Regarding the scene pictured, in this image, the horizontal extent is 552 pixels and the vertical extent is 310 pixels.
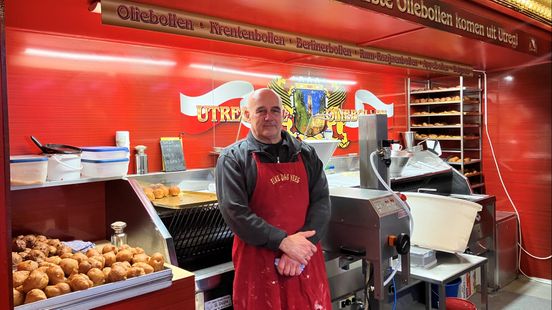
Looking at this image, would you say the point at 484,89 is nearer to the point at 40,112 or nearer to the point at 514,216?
the point at 514,216

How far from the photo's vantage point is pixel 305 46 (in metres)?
3.49

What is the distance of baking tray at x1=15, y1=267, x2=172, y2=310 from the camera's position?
5.85 feet

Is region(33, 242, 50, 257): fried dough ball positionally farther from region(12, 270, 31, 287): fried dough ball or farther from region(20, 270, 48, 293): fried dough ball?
region(20, 270, 48, 293): fried dough ball

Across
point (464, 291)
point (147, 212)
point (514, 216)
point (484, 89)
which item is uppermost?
point (484, 89)

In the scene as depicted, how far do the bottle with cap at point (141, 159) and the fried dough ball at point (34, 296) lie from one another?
1743mm

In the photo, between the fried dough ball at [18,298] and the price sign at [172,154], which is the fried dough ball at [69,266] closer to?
the fried dough ball at [18,298]

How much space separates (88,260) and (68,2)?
1.38 meters

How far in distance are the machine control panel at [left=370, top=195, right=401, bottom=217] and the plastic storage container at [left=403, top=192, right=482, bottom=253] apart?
70 cm

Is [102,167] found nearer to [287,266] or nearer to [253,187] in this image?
[253,187]

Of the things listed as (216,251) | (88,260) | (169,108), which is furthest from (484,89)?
(88,260)

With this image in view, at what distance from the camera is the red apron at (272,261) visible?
7.30ft

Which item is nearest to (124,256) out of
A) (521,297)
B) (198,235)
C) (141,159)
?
(198,235)

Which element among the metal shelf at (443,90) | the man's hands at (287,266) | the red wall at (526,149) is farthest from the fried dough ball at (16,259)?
the red wall at (526,149)

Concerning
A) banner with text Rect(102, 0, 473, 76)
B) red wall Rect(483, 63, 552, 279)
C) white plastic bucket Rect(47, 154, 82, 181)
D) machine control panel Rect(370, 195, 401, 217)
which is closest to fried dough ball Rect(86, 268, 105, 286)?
white plastic bucket Rect(47, 154, 82, 181)
